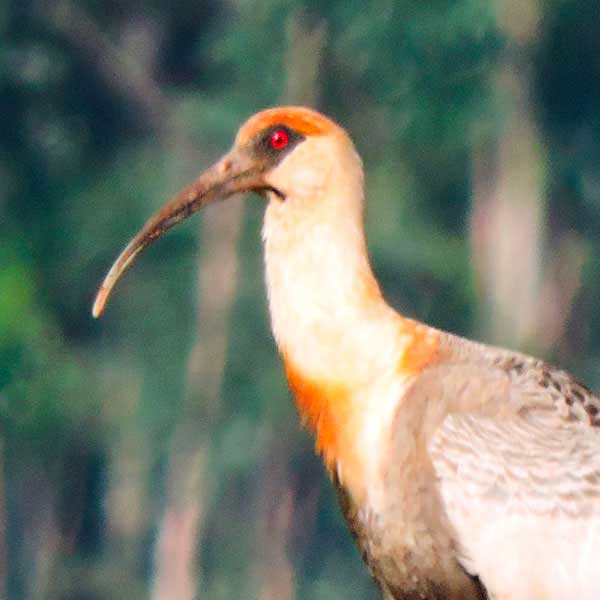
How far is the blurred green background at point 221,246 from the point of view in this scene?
9.98m

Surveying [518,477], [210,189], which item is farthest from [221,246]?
[518,477]

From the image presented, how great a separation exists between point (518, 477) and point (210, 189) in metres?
0.67

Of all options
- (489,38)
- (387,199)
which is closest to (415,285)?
(387,199)

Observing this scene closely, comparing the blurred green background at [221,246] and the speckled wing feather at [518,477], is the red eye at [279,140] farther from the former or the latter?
the blurred green background at [221,246]

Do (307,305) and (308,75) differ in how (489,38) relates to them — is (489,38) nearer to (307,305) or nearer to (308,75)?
(308,75)

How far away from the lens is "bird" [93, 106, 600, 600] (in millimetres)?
3094

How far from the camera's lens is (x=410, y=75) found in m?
9.98

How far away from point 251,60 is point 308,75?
1.48ft

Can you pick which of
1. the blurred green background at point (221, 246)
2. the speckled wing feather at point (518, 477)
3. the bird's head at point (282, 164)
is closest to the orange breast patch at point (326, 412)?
the speckled wing feather at point (518, 477)

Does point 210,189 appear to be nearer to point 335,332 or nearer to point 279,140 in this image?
point 279,140

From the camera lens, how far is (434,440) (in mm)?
3104

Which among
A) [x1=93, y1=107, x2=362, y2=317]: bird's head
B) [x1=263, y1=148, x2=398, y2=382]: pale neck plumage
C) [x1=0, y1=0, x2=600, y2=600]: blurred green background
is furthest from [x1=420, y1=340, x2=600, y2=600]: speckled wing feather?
[x1=0, y1=0, x2=600, y2=600]: blurred green background

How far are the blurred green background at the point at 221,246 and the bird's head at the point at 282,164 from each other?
637cm

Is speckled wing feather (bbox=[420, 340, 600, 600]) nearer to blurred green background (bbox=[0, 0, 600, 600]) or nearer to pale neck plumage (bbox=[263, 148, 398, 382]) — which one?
pale neck plumage (bbox=[263, 148, 398, 382])
